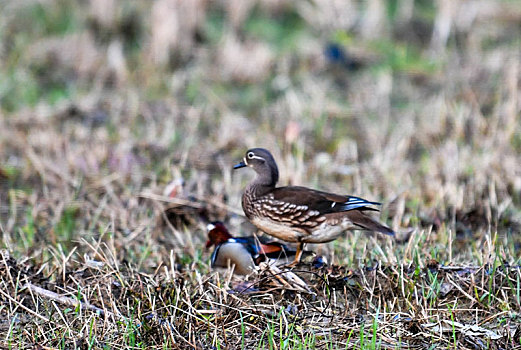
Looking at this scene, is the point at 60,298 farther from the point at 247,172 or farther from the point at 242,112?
the point at 242,112

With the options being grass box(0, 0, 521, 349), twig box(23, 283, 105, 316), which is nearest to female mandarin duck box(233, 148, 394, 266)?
grass box(0, 0, 521, 349)

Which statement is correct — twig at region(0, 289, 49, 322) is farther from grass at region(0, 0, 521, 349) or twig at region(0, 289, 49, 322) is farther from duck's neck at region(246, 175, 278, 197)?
duck's neck at region(246, 175, 278, 197)

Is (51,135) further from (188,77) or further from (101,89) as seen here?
(188,77)

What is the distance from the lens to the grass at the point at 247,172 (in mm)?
4254

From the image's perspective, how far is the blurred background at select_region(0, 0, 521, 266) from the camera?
6.23 metres

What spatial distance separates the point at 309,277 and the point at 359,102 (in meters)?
4.77

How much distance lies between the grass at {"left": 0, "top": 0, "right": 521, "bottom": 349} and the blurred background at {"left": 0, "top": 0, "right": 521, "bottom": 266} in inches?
1.1

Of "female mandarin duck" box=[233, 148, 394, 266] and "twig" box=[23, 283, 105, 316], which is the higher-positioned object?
"female mandarin duck" box=[233, 148, 394, 266]

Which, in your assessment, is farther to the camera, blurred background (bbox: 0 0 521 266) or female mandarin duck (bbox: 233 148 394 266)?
blurred background (bbox: 0 0 521 266)

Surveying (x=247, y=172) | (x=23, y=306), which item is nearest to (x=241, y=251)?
(x=23, y=306)

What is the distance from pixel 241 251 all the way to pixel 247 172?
2413 mm

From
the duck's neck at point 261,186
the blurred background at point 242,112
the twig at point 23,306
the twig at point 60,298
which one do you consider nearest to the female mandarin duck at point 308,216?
the duck's neck at point 261,186

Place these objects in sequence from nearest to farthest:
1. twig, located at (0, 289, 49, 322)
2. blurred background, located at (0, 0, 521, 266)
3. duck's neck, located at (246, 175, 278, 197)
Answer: twig, located at (0, 289, 49, 322), duck's neck, located at (246, 175, 278, 197), blurred background, located at (0, 0, 521, 266)

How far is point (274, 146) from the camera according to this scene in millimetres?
7539
